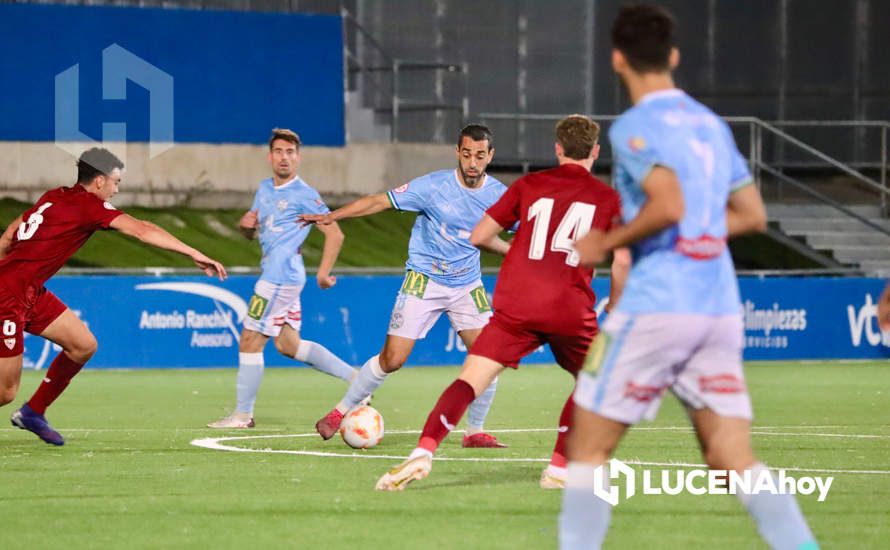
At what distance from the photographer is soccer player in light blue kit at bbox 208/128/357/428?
13.7 metres

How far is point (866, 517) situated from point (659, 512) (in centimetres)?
96

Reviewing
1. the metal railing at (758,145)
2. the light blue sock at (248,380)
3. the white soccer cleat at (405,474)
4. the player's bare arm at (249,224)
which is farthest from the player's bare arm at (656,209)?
the metal railing at (758,145)

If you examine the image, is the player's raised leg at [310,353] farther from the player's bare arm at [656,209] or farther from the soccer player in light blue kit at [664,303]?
the player's bare arm at [656,209]

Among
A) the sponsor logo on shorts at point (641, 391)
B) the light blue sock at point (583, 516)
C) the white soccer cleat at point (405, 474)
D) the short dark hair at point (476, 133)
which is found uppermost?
the short dark hair at point (476, 133)

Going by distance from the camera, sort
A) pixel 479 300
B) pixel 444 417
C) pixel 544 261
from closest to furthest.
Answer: pixel 444 417, pixel 544 261, pixel 479 300

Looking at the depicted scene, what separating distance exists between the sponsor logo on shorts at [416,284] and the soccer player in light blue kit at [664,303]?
5820 millimetres

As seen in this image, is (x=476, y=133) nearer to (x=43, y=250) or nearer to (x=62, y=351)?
(x=43, y=250)

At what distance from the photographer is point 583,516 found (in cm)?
560

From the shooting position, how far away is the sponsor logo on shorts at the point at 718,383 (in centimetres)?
574

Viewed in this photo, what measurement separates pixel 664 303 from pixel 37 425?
264 inches

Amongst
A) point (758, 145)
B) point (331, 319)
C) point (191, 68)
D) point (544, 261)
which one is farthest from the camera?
point (758, 145)

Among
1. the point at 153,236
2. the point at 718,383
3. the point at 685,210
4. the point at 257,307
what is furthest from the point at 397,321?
the point at 685,210

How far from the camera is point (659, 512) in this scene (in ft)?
26.1

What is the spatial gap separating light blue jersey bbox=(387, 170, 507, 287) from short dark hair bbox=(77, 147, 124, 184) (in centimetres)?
192
